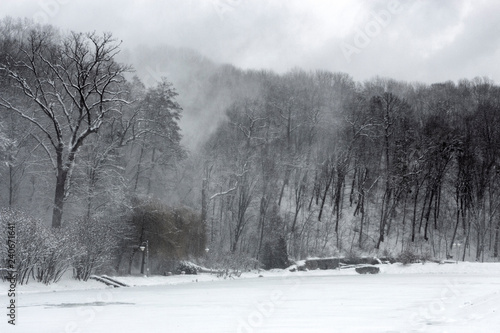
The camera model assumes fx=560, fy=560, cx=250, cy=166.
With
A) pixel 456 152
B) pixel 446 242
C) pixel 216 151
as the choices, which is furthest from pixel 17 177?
pixel 456 152

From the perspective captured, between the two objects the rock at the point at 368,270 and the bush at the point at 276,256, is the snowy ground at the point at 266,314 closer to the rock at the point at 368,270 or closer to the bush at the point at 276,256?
the rock at the point at 368,270

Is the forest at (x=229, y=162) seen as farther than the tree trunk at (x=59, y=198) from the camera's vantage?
Yes

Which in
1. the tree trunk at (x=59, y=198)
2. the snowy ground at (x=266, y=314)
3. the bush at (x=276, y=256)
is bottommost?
the snowy ground at (x=266, y=314)

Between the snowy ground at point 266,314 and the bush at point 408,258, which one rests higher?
the bush at point 408,258

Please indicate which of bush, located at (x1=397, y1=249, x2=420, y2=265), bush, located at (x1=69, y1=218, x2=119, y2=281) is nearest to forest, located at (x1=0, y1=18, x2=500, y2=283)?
bush, located at (x1=69, y1=218, x2=119, y2=281)

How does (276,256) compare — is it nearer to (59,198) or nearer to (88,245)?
(88,245)

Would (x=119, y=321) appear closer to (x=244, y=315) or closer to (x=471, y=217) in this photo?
(x=244, y=315)

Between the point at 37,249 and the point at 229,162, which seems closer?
the point at 37,249

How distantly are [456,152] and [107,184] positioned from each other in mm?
45001

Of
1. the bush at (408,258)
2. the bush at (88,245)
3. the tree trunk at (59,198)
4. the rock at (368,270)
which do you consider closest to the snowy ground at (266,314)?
the bush at (88,245)

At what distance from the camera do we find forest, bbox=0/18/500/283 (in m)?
37.6

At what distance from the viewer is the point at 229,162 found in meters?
62.2

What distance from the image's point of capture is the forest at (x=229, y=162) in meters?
37.6

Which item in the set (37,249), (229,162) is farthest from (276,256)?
(37,249)
